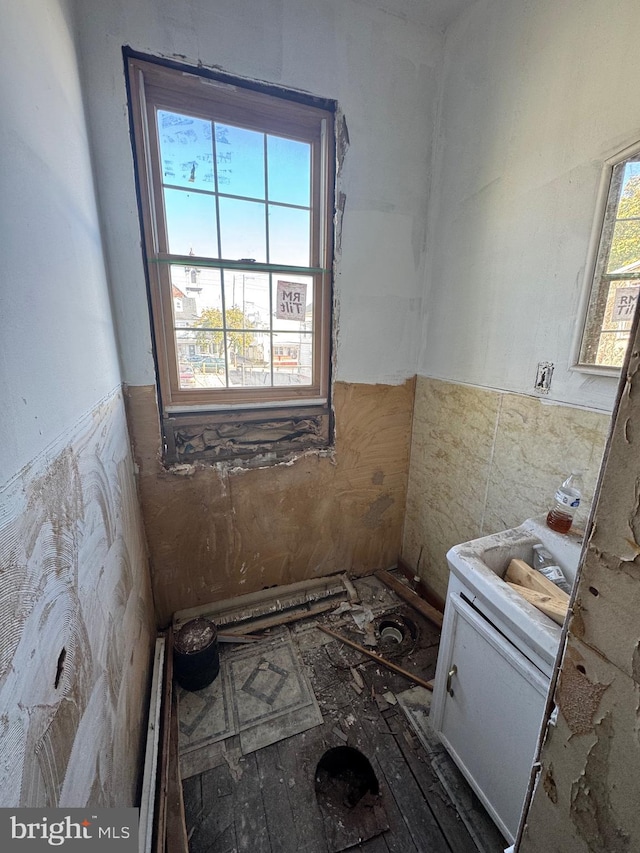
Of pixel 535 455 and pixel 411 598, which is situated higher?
pixel 535 455

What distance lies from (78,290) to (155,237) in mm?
667

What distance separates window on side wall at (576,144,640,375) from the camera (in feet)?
3.41

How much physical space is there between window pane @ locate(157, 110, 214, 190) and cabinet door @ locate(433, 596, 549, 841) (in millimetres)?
1942

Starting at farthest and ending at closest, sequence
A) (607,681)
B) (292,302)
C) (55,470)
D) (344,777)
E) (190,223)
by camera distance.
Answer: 1. (292,302)
2. (190,223)
3. (344,777)
4. (55,470)
5. (607,681)

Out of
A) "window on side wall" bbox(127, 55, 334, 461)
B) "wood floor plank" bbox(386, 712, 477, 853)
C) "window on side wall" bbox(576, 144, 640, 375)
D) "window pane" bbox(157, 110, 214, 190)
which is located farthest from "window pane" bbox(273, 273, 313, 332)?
"wood floor plank" bbox(386, 712, 477, 853)

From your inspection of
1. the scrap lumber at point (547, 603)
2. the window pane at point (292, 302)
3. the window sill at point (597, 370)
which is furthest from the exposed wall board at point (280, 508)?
the scrap lumber at point (547, 603)

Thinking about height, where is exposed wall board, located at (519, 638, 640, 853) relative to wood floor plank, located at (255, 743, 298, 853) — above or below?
above

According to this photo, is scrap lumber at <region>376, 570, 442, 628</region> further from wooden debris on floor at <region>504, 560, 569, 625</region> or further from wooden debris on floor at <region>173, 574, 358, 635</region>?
wooden debris on floor at <region>504, 560, 569, 625</region>

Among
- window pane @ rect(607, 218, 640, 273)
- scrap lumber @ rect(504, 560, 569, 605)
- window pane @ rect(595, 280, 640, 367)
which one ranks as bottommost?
scrap lumber @ rect(504, 560, 569, 605)

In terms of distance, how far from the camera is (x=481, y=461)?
63.9 inches

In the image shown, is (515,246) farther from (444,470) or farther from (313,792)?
(313,792)

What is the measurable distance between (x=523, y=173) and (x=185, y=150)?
138 centimetres

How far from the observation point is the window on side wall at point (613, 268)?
3.41ft

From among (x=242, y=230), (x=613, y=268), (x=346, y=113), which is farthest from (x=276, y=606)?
(x=346, y=113)
